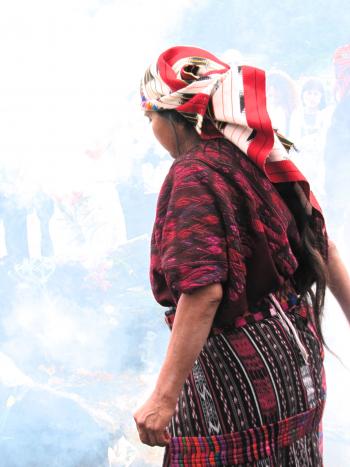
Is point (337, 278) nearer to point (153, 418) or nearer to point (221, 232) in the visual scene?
point (221, 232)

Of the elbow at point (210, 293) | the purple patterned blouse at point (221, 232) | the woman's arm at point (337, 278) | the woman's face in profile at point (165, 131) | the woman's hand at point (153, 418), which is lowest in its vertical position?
the woman's hand at point (153, 418)

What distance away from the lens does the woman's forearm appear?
114cm

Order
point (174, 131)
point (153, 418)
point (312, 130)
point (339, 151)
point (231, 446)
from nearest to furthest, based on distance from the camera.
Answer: point (153, 418) < point (231, 446) < point (174, 131) < point (339, 151) < point (312, 130)

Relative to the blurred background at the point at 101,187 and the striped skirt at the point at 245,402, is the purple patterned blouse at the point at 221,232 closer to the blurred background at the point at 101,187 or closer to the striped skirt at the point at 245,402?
the striped skirt at the point at 245,402

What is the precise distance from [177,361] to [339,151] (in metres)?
2.49

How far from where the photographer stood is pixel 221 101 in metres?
1.32

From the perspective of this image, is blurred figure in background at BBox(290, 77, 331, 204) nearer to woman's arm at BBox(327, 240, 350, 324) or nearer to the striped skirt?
woman's arm at BBox(327, 240, 350, 324)

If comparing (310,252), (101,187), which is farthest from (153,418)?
(101,187)

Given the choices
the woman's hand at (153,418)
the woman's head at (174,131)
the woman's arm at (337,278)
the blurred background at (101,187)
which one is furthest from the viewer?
the blurred background at (101,187)

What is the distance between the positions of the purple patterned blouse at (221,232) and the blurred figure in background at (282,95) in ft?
7.37

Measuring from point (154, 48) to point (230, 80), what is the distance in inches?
84.4

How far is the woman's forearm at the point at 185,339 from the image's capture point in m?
1.14

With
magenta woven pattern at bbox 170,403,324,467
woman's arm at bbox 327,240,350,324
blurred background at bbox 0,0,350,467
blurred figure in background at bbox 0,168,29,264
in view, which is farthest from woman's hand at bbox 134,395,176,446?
blurred figure in background at bbox 0,168,29,264

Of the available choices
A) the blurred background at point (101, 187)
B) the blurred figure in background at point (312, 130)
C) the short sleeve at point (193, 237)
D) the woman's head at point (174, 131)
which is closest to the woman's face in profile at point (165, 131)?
the woman's head at point (174, 131)
